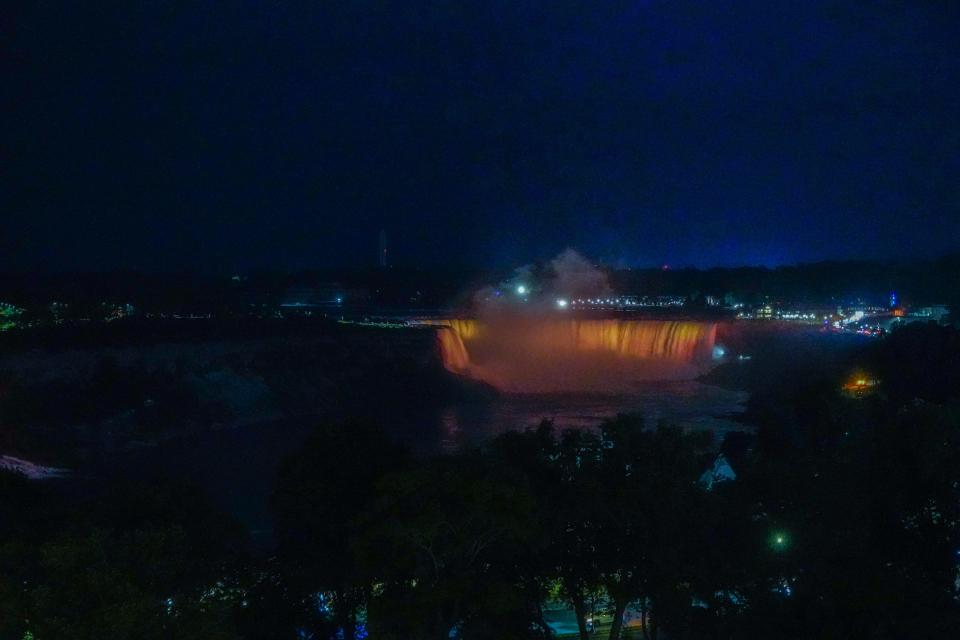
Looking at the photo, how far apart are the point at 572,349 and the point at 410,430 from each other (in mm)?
20671

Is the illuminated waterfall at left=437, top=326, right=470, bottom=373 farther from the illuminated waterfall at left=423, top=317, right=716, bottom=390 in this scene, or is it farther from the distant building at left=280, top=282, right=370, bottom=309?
the distant building at left=280, top=282, right=370, bottom=309

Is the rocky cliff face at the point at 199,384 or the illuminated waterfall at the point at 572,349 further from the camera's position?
the illuminated waterfall at the point at 572,349

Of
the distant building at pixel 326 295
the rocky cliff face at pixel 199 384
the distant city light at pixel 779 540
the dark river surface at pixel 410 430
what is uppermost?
the distant building at pixel 326 295

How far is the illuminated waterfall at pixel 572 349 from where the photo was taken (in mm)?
40469

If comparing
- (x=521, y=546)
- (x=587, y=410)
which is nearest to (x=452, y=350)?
(x=587, y=410)

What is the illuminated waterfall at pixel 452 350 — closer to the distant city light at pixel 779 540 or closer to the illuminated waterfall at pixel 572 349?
the illuminated waterfall at pixel 572 349

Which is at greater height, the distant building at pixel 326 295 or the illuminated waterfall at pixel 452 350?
the distant building at pixel 326 295

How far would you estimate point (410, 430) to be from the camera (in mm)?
27016

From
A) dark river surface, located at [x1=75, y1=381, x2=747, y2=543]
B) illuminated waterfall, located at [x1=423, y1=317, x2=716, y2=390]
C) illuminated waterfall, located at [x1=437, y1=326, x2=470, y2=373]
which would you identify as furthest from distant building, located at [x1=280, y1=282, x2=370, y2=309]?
dark river surface, located at [x1=75, y1=381, x2=747, y2=543]

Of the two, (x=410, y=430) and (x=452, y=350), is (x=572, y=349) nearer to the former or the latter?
(x=452, y=350)

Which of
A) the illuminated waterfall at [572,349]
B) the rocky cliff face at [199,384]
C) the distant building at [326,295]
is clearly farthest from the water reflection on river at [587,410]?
the distant building at [326,295]

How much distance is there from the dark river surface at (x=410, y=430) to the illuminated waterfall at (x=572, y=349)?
173 inches

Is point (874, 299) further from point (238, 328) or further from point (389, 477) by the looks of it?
point (389, 477)

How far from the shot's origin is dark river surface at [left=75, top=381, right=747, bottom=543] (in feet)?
64.0
